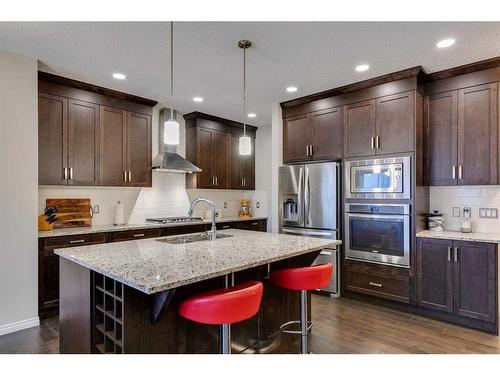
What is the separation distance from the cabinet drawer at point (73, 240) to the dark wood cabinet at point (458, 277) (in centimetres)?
345

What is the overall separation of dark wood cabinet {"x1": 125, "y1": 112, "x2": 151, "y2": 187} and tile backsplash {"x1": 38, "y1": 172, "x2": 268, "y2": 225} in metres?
0.30

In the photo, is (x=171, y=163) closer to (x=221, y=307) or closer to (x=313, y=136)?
(x=313, y=136)

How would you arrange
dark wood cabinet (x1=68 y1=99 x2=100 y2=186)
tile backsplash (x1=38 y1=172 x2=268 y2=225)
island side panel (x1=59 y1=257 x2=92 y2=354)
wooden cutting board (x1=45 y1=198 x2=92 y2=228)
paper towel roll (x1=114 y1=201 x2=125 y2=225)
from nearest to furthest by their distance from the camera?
1. island side panel (x1=59 y1=257 x2=92 y2=354)
2. dark wood cabinet (x1=68 y1=99 x2=100 y2=186)
3. wooden cutting board (x1=45 y1=198 x2=92 y2=228)
4. tile backsplash (x1=38 y1=172 x2=268 y2=225)
5. paper towel roll (x1=114 y1=201 x2=125 y2=225)

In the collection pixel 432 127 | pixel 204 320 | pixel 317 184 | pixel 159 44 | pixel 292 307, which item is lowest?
pixel 292 307

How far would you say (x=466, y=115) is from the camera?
3.17m

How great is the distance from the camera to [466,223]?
3289 mm

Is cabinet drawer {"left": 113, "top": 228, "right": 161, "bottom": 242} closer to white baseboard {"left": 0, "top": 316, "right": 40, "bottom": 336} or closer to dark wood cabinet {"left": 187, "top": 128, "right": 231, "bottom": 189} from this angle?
white baseboard {"left": 0, "top": 316, "right": 40, "bottom": 336}

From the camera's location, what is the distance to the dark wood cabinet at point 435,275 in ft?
9.87

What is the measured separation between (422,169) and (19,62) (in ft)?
13.7

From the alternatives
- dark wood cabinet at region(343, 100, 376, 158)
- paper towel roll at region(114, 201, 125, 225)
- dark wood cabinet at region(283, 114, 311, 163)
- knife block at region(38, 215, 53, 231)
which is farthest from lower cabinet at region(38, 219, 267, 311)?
dark wood cabinet at region(343, 100, 376, 158)

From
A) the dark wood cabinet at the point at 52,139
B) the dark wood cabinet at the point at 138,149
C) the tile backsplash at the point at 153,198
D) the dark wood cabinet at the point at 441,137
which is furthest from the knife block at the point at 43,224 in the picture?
the dark wood cabinet at the point at 441,137

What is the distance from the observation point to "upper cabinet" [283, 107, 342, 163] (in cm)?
386
